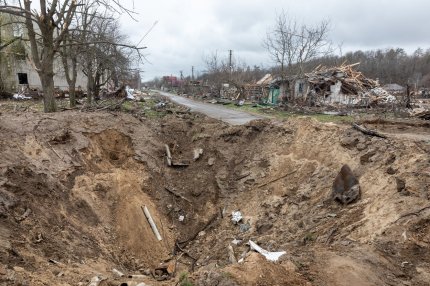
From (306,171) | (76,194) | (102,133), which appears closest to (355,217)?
(306,171)

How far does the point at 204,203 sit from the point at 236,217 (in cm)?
129

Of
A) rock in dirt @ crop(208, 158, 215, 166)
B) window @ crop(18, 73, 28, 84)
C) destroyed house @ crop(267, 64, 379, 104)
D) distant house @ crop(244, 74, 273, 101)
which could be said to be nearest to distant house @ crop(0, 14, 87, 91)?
window @ crop(18, 73, 28, 84)

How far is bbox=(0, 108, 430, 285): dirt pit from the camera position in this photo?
4.94m

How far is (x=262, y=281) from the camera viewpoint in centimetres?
429

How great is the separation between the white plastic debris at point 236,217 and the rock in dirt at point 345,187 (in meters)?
2.49

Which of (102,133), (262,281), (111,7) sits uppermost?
(111,7)

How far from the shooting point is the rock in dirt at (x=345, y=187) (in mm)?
7355

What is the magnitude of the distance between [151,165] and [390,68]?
6734 centimetres

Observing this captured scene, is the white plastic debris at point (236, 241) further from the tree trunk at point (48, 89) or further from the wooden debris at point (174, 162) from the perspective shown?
the tree trunk at point (48, 89)

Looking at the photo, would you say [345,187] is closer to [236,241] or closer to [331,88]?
[236,241]

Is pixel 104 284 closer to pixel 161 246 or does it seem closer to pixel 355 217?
pixel 161 246

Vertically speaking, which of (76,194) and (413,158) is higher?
(413,158)

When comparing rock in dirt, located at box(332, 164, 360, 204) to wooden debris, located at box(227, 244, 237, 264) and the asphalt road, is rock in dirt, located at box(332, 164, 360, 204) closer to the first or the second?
wooden debris, located at box(227, 244, 237, 264)

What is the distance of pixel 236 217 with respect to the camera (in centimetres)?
908
